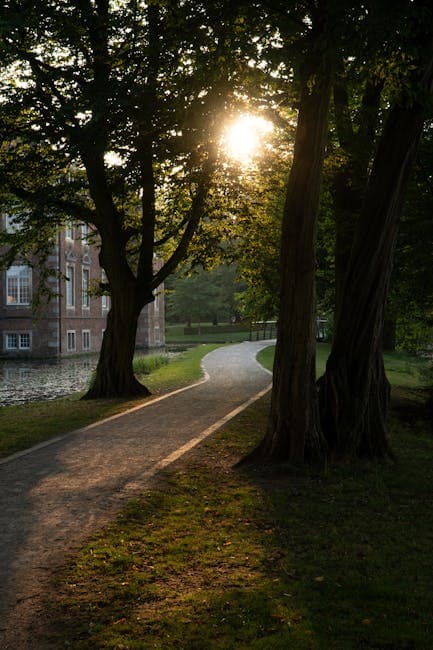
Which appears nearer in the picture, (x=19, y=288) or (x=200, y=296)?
(x=19, y=288)

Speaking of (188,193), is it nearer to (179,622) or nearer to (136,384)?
(136,384)

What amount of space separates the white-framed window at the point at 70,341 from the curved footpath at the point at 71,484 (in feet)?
106

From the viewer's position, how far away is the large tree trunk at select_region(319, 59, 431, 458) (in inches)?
376

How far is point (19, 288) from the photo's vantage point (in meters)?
46.2

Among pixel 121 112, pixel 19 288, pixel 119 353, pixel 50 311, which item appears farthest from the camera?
pixel 19 288

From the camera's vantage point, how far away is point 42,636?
4.52 metres

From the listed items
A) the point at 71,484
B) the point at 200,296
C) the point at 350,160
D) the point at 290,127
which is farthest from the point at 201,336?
the point at 71,484

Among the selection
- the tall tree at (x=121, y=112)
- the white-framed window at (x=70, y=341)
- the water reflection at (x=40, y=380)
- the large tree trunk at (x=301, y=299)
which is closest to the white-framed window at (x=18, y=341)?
the white-framed window at (x=70, y=341)

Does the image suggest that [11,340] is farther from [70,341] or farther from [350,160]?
[350,160]

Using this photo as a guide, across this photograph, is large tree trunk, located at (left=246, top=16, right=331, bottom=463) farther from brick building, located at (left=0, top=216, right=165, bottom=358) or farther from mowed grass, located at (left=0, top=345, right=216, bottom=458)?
brick building, located at (left=0, top=216, right=165, bottom=358)

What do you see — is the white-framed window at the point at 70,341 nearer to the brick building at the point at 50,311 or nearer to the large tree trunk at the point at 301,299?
the brick building at the point at 50,311

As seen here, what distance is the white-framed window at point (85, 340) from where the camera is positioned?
5023 cm

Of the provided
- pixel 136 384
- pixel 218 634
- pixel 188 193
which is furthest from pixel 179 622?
pixel 188 193

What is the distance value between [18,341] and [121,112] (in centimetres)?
3553
